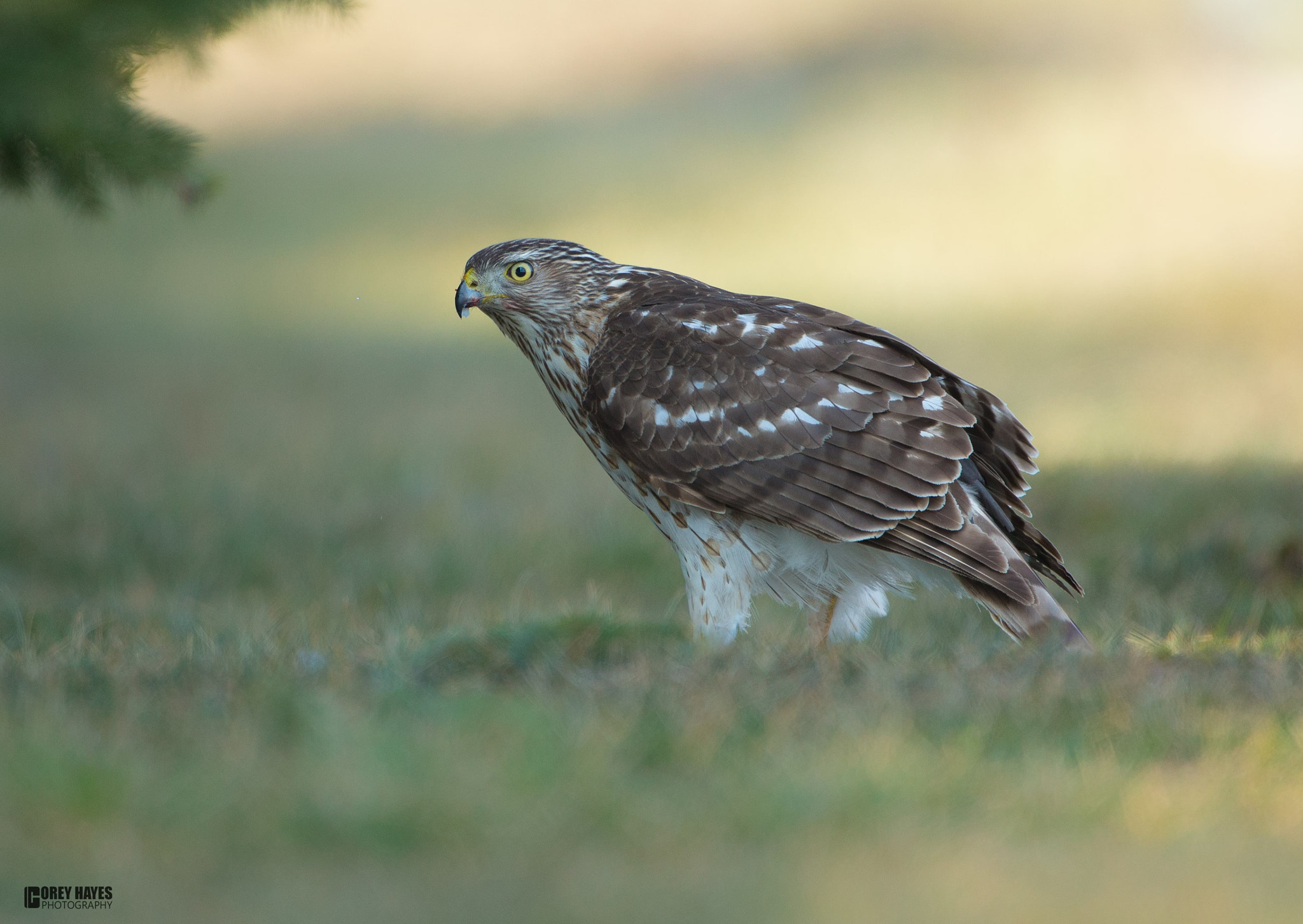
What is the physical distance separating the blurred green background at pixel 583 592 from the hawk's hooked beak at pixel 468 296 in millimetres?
1137

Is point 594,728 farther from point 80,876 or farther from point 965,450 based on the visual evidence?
point 965,450

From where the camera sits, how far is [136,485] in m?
8.15

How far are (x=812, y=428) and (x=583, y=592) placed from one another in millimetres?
2568

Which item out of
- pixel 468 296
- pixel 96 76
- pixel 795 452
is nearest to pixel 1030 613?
pixel 795 452

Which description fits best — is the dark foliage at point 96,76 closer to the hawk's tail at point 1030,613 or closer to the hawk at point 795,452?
the hawk at point 795,452

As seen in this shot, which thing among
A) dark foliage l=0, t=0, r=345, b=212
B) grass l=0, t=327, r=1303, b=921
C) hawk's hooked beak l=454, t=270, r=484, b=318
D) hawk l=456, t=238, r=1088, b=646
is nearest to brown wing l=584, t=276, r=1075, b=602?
hawk l=456, t=238, r=1088, b=646

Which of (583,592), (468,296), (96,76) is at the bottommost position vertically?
(583,592)

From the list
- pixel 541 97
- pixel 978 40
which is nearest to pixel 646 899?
pixel 541 97

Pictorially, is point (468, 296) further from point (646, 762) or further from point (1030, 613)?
point (646, 762)

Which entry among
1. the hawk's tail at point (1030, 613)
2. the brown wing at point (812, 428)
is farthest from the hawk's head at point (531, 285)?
the hawk's tail at point (1030, 613)

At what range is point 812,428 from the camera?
4.60m

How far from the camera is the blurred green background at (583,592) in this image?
8.93 ft

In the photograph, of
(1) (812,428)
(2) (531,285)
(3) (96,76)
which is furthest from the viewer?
(2) (531,285)

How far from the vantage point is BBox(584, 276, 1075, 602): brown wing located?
4504 mm
